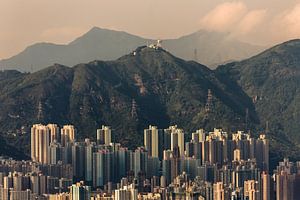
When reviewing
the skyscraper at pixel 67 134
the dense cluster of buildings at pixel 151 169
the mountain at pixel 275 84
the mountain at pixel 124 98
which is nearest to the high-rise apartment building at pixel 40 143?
the dense cluster of buildings at pixel 151 169

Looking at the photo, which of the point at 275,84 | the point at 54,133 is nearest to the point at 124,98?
the point at 275,84

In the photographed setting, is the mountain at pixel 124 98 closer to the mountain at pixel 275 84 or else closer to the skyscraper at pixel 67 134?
the mountain at pixel 275 84

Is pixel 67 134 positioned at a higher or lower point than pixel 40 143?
higher

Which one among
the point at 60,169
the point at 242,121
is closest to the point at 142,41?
the point at 242,121

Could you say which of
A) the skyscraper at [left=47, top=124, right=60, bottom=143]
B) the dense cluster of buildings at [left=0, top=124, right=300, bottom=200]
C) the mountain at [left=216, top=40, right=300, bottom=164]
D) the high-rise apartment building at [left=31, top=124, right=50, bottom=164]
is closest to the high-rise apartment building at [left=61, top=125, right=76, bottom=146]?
the dense cluster of buildings at [left=0, top=124, right=300, bottom=200]

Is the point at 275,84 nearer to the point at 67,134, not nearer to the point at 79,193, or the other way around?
the point at 67,134

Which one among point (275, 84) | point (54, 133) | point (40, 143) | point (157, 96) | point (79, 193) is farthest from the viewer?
point (275, 84)
